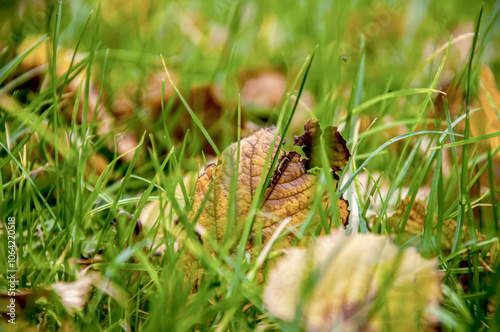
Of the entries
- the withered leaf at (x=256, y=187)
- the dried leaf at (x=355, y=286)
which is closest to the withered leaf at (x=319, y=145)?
the withered leaf at (x=256, y=187)

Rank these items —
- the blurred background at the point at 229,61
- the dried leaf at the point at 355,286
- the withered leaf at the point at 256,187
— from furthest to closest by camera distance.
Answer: the blurred background at the point at 229,61 → the withered leaf at the point at 256,187 → the dried leaf at the point at 355,286

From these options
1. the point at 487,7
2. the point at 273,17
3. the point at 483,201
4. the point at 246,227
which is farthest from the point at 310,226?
the point at 487,7

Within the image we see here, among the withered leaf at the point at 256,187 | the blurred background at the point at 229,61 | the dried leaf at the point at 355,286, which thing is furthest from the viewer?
the blurred background at the point at 229,61

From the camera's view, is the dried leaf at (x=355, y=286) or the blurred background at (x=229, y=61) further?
the blurred background at (x=229, y=61)

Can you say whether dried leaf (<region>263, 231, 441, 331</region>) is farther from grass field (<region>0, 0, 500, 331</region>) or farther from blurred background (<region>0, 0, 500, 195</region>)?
blurred background (<region>0, 0, 500, 195</region>)

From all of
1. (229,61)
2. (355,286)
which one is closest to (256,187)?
(355,286)

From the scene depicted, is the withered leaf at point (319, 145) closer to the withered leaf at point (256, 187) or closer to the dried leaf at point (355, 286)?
the withered leaf at point (256, 187)

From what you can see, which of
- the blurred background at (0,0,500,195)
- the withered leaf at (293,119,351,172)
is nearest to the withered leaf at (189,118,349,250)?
the withered leaf at (293,119,351,172)
